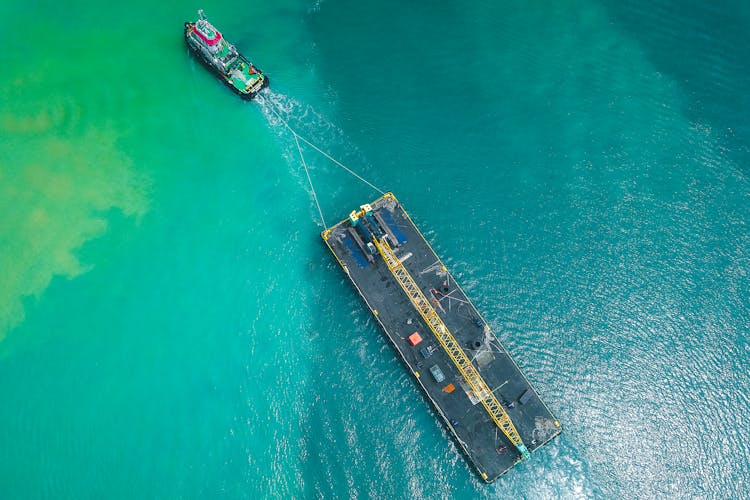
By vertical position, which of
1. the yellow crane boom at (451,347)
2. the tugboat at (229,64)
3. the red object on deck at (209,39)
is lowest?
the yellow crane boom at (451,347)

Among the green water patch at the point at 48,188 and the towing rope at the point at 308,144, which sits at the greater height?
the green water patch at the point at 48,188

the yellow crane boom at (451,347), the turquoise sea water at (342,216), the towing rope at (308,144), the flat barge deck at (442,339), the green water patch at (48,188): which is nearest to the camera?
the yellow crane boom at (451,347)

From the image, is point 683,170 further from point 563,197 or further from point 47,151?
point 47,151

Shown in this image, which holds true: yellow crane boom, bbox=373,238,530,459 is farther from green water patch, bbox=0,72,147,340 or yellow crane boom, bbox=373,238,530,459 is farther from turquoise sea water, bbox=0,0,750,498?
green water patch, bbox=0,72,147,340

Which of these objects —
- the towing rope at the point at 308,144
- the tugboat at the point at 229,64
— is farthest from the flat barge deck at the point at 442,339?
the tugboat at the point at 229,64

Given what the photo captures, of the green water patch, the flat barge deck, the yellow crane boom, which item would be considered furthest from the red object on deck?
the yellow crane boom

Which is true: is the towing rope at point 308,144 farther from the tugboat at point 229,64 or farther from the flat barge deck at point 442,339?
the flat barge deck at point 442,339

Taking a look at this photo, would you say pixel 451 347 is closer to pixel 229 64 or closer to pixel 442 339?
pixel 442 339
